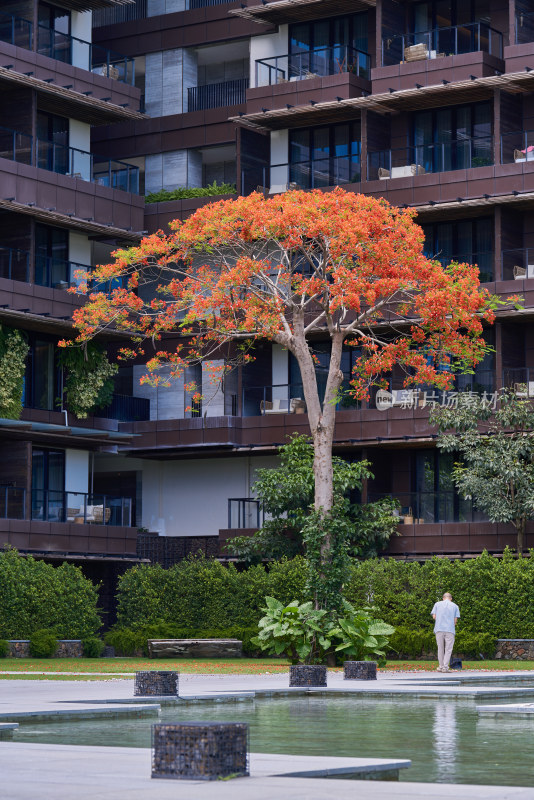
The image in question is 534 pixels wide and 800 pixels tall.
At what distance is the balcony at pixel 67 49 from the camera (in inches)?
1825

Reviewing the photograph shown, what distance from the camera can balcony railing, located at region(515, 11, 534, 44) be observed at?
45.6 metres

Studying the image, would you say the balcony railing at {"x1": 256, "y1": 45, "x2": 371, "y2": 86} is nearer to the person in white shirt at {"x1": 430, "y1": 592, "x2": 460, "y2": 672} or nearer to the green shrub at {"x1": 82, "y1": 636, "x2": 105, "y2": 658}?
the green shrub at {"x1": 82, "y1": 636, "x2": 105, "y2": 658}

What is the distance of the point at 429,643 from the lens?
3753 centimetres

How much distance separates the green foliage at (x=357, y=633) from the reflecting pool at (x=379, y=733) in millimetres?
8590

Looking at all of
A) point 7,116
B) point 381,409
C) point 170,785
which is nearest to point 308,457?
point 381,409

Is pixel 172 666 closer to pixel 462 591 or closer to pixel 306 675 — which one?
pixel 462 591

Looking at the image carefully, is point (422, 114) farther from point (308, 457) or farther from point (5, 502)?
point (5, 502)

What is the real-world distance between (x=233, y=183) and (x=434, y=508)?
581 inches

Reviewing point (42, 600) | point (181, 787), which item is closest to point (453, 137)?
point (42, 600)

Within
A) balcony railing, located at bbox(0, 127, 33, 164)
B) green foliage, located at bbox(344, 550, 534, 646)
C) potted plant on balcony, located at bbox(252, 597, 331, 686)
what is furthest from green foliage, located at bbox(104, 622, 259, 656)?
balcony railing, located at bbox(0, 127, 33, 164)

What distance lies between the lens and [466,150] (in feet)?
153

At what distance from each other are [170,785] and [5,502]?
34.2 m

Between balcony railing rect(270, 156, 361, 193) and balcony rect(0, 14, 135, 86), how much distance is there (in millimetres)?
6578

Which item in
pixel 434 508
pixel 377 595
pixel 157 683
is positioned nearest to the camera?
pixel 157 683
